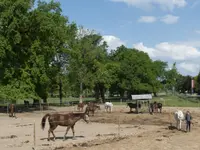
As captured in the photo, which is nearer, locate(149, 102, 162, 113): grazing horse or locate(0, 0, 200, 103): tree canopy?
locate(149, 102, 162, 113): grazing horse

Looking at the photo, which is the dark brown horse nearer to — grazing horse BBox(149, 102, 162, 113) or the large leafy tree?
grazing horse BBox(149, 102, 162, 113)

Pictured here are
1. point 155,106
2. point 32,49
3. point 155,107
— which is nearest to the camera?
point 155,106

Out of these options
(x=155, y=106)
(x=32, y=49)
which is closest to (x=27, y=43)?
(x=32, y=49)

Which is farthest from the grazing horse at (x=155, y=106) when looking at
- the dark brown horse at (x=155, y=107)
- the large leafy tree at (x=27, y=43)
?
the large leafy tree at (x=27, y=43)

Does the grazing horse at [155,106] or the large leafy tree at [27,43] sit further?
the large leafy tree at [27,43]

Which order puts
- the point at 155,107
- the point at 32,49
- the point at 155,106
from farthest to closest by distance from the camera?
the point at 32,49 → the point at 155,107 → the point at 155,106

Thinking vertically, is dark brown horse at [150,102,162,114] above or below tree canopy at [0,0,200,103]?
below

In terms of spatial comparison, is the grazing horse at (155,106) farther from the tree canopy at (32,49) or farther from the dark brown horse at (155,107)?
the tree canopy at (32,49)

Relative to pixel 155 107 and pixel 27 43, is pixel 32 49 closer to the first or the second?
pixel 27 43

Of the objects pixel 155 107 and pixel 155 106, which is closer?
pixel 155 106

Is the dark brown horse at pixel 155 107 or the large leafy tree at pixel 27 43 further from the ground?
the large leafy tree at pixel 27 43

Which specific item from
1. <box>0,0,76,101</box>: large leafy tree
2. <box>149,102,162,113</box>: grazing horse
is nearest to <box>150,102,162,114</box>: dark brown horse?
<box>149,102,162,113</box>: grazing horse

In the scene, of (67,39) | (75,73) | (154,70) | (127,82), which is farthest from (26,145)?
(154,70)

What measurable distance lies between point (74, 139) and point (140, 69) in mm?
63948
